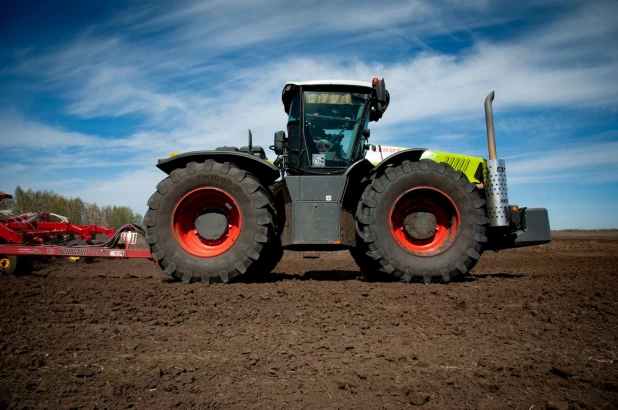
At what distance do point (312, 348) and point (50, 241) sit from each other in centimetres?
753

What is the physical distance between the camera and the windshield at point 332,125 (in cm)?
609

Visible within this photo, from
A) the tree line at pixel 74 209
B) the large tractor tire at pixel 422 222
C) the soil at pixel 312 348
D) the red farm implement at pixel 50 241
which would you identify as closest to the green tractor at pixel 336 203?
the large tractor tire at pixel 422 222

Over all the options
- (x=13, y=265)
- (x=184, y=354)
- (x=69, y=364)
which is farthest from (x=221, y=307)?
(x=13, y=265)

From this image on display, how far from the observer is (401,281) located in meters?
5.36

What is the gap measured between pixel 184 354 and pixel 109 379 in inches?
21.6

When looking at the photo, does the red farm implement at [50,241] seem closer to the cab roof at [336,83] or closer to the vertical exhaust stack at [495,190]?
the cab roof at [336,83]

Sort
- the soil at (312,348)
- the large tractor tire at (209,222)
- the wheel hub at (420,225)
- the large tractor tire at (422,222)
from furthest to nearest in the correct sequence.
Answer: the wheel hub at (420,225)
the large tractor tire at (209,222)
the large tractor tire at (422,222)
the soil at (312,348)

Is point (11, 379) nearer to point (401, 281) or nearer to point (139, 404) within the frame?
point (139, 404)

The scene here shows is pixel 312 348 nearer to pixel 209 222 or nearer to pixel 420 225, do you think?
pixel 420 225

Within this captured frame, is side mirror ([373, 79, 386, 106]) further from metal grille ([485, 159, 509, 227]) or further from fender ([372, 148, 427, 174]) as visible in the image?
metal grille ([485, 159, 509, 227])

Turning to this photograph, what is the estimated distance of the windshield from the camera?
609cm

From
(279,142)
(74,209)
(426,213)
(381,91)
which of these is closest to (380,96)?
(381,91)

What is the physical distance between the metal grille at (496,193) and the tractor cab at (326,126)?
1.81m

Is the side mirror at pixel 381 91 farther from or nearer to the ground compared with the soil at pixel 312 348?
farther from the ground
